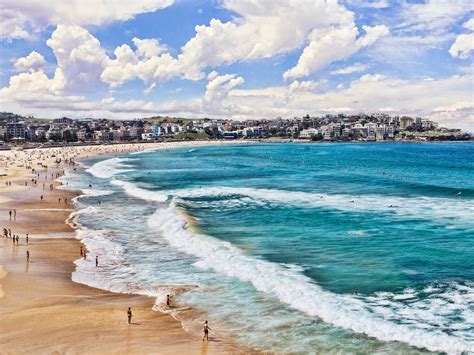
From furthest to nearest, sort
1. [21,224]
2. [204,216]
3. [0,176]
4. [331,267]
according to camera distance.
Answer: [0,176] → [204,216] → [21,224] → [331,267]

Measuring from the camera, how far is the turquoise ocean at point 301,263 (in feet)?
67.4

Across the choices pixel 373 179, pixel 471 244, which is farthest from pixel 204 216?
pixel 373 179

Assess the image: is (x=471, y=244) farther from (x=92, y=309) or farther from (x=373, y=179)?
(x=373, y=179)

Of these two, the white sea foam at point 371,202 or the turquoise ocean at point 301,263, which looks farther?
the white sea foam at point 371,202

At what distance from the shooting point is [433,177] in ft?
255

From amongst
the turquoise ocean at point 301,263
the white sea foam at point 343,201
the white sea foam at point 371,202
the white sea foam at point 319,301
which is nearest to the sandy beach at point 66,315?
the turquoise ocean at point 301,263

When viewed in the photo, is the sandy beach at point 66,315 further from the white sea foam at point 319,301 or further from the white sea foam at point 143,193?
the white sea foam at point 143,193

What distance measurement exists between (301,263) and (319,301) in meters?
6.34

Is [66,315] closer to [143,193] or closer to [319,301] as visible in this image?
[319,301]

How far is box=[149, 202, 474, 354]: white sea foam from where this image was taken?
1946cm

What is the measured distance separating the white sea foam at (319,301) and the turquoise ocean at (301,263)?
69 millimetres

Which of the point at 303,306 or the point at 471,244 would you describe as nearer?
the point at 303,306

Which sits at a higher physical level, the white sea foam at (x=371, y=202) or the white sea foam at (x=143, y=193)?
the white sea foam at (x=371, y=202)

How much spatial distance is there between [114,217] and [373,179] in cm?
4375
